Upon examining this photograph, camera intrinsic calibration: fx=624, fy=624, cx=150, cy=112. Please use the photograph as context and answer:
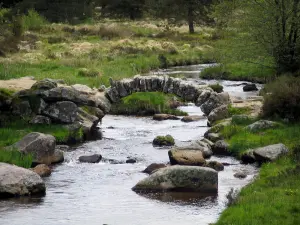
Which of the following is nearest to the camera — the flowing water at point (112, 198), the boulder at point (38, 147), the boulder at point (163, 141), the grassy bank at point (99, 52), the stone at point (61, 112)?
the flowing water at point (112, 198)

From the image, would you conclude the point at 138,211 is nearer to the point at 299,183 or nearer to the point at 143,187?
the point at 143,187

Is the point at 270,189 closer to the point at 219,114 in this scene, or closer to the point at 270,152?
the point at 270,152

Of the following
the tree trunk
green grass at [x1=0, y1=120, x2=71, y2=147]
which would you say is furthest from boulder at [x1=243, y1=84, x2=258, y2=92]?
the tree trunk

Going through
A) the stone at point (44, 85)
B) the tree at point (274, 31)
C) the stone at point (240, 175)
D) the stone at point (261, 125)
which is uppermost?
the tree at point (274, 31)

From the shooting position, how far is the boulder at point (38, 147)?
1053 inches

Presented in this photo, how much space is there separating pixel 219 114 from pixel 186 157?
9593 millimetres

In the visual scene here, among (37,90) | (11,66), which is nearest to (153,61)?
(11,66)

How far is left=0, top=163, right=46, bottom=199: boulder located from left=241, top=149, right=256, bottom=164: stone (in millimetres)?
9286

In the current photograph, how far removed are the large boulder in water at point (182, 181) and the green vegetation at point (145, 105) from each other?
17.1 m

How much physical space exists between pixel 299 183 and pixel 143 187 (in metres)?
5.79

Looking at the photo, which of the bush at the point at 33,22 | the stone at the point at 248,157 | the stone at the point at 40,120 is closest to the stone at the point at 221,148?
the stone at the point at 248,157

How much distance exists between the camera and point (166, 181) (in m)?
22.9

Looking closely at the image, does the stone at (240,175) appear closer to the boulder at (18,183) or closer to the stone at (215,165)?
the stone at (215,165)

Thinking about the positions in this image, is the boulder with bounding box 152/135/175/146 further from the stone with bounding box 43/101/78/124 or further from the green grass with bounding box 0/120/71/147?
the stone with bounding box 43/101/78/124
